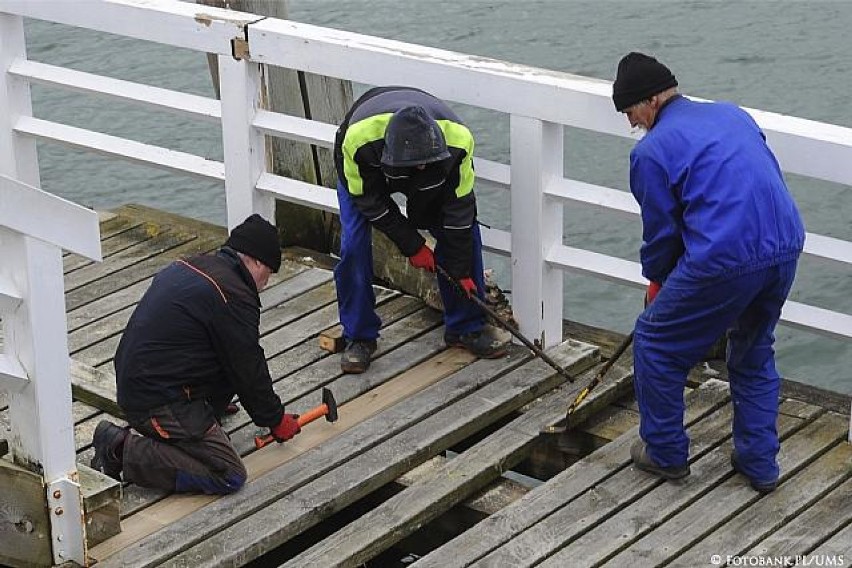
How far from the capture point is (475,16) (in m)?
15.8

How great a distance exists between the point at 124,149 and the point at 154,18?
0.76 m

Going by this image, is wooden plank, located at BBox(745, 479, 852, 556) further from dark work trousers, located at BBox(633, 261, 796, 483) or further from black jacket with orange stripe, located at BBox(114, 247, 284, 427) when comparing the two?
black jacket with orange stripe, located at BBox(114, 247, 284, 427)

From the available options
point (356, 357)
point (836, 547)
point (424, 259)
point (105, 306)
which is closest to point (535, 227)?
point (424, 259)

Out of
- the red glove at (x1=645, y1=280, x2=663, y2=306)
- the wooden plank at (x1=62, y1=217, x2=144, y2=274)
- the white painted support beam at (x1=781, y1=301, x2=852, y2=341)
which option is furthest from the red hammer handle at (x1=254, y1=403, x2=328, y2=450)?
the wooden plank at (x1=62, y1=217, x2=144, y2=274)

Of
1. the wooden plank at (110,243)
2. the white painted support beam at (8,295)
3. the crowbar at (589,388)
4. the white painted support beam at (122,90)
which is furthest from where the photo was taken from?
the wooden plank at (110,243)

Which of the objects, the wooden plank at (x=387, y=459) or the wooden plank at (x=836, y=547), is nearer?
the wooden plank at (x=836, y=547)

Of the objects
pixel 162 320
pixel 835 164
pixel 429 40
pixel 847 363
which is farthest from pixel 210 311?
pixel 429 40

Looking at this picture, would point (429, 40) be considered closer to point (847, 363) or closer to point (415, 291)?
point (847, 363)

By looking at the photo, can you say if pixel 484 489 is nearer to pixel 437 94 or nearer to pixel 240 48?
pixel 437 94

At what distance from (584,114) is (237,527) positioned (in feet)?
6.90

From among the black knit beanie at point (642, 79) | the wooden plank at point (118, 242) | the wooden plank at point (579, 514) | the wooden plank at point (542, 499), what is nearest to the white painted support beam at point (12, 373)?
the wooden plank at point (542, 499)

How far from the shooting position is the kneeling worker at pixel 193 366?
5.85 meters

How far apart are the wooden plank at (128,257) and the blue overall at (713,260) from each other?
125 inches

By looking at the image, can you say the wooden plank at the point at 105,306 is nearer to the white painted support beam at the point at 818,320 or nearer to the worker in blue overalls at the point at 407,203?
the worker in blue overalls at the point at 407,203
